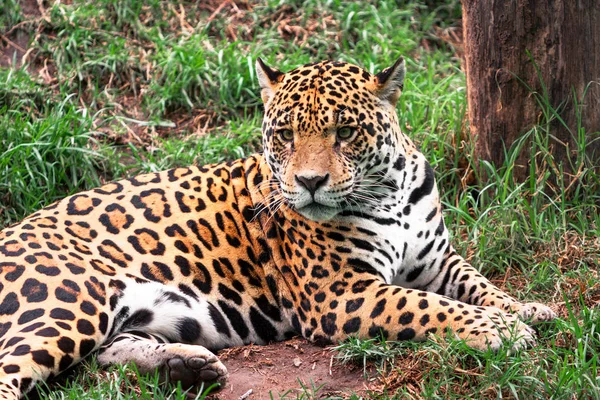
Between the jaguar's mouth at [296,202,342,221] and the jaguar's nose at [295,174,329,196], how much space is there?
143 millimetres

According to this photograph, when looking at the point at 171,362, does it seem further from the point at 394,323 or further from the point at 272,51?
the point at 272,51

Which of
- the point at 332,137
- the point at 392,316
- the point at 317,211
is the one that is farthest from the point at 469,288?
the point at 332,137

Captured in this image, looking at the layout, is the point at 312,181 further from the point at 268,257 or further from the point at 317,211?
the point at 268,257

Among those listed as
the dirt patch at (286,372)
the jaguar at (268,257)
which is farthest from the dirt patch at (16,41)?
the dirt patch at (286,372)

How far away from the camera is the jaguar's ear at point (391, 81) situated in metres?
7.00

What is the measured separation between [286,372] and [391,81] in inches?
85.0

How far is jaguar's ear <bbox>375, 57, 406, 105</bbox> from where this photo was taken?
23.0 ft

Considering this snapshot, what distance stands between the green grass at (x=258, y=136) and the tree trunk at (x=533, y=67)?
3.6 inches

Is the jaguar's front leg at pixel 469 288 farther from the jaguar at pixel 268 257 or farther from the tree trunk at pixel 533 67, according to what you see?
the tree trunk at pixel 533 67

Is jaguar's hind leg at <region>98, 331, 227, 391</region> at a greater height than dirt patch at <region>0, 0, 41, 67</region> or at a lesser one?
lesser

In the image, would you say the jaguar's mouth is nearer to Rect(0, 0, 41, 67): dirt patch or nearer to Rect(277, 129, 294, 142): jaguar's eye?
Rect(277, 129, 294, 142): jaguar's eye

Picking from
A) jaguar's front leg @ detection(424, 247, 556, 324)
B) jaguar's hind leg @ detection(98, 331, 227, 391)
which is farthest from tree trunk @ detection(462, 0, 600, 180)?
jaguar's hind leg @ detection(98, 331, 227, 391)

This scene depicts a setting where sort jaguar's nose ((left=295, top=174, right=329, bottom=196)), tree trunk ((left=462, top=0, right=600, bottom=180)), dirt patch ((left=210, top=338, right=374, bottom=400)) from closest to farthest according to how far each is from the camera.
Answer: dirt patch ((left=210, top=338, right=374, bottom=400)), jaguar's nose ((left=295, top=174, right=329, bottom=196)), tree trunk ((left=462, top=0, right=600, bottom=180))

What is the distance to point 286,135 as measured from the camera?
697cm
